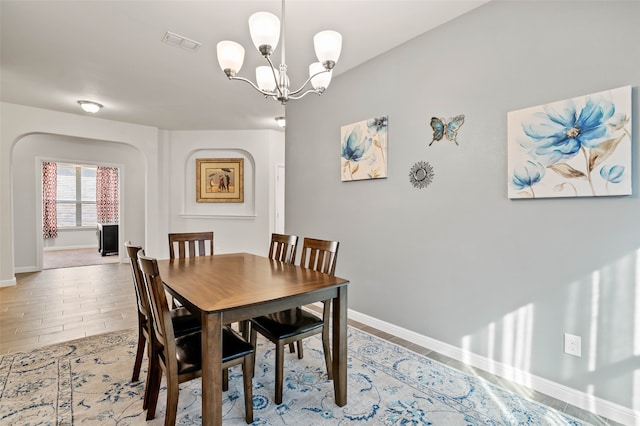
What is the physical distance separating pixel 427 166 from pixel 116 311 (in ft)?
11.7

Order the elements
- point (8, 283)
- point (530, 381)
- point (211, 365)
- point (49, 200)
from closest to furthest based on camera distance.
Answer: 1. point (211, 365)
2. point (530, 381)
3. point (8, 283)
4. point (49, 200)

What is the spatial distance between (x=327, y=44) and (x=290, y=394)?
2.11 metres

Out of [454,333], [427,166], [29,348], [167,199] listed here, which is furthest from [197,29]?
[167,199]

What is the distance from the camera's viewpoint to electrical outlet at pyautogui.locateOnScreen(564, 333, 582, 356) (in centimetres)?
180

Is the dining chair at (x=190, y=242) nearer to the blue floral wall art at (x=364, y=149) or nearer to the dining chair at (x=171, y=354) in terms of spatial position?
the dining chair at (x=171, y=354)

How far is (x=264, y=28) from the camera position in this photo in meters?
1.60

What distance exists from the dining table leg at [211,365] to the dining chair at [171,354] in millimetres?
121

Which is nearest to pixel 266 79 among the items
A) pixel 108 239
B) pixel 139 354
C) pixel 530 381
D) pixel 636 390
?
pixel 139 354

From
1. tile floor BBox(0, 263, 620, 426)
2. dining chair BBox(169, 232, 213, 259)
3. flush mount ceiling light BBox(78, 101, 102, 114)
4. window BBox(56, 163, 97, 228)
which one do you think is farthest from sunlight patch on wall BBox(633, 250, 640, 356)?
window BBox(56, 163, 97, 228)

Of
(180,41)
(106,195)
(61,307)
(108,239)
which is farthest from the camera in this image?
(106,195)

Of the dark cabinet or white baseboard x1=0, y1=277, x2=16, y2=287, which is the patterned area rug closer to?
white baseboard x1=0, y1=277, x2=16, y2=287

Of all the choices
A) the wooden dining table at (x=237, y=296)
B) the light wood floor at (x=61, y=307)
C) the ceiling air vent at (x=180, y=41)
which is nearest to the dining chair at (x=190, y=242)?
the wooden dining table at (x=237, y=296)

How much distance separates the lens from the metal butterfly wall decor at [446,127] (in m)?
2.36

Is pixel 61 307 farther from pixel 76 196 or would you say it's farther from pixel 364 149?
pixel 76 196
